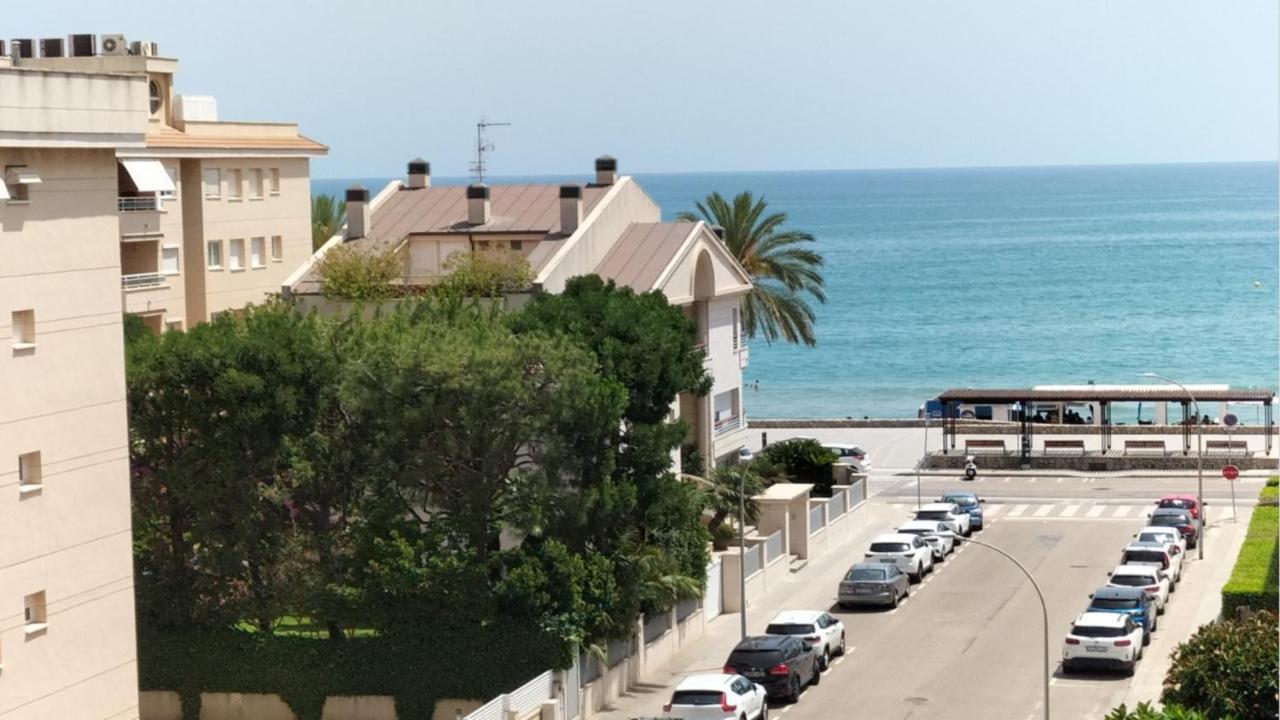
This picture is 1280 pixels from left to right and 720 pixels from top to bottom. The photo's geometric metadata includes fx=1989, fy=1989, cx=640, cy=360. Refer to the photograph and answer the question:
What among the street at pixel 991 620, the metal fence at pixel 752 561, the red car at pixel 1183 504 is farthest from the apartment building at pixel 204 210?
the red car at pixel 1183 504

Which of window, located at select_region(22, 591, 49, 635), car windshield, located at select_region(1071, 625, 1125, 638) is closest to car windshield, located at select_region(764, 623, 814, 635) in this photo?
car windshield, located at select_region(1071, 625, 1125, 638)

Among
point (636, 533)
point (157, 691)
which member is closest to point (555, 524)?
point (636, 533)

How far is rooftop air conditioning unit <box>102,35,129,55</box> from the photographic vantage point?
190ft

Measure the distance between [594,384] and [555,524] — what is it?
131 inches

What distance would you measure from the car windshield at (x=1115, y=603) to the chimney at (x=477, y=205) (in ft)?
76.7

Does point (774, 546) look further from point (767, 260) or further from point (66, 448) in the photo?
point (767, 260)

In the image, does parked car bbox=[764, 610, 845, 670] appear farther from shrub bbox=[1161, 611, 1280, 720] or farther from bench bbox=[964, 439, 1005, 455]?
bench bbox=[964, 439, 1005, 455]

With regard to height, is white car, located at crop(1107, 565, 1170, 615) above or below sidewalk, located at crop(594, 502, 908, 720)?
above

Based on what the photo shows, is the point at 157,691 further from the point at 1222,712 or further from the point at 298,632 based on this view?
the point at 1222,712

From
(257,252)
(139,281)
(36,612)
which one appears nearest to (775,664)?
(36,612)

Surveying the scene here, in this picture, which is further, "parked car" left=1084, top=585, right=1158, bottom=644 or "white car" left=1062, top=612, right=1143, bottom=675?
"parked car" left=1084, top=585, right=1158, bottom=644

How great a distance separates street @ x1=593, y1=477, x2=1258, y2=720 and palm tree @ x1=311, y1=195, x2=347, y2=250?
25270 mm

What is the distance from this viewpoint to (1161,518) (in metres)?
65.4

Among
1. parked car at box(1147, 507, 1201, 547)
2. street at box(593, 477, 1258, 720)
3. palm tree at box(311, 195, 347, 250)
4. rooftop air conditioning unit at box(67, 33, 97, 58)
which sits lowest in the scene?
street at box(593, 477, 1258, 720)
